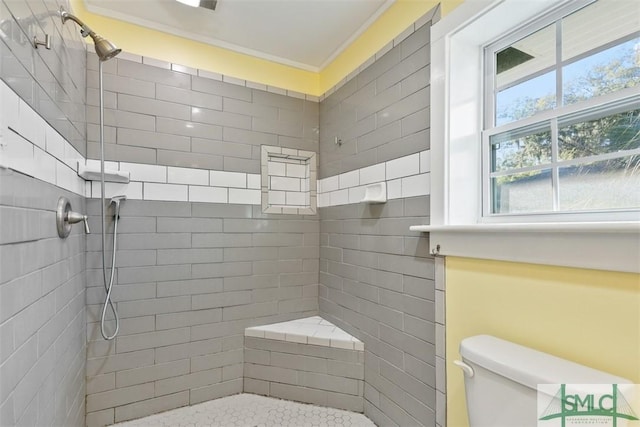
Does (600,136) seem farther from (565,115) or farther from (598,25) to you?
(598,25)

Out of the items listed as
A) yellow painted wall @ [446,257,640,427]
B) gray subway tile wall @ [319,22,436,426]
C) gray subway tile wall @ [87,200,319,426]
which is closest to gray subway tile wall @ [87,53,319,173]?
gray subway tile wall @ [87,200,319,426]

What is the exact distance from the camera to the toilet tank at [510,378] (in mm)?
867

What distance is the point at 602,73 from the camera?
106cm

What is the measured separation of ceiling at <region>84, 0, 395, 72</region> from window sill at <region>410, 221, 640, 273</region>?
4.52 ft

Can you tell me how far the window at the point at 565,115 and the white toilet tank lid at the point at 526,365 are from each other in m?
0.50

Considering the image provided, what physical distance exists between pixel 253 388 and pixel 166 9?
242cm

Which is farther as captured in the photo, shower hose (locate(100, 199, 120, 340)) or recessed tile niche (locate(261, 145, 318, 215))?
recessed tile niche (locate(261, 145, 318, 215))

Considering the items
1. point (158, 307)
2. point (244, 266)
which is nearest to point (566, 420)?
point (244, 266)

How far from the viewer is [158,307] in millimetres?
Result: 1883

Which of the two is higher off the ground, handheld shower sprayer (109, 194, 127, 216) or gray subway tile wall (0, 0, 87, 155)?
gray subway tile wall (0, 0, 87, 155)

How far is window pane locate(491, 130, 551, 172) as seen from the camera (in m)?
1.22

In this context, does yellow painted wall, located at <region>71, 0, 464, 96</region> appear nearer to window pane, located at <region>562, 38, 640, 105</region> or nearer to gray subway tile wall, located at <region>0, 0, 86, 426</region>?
gray subway tile wall, located at <region>0, 0, 86, 426</region>

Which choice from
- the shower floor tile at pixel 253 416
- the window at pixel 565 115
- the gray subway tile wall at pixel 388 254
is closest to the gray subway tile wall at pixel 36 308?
the shower floor tile at pixel 253 416

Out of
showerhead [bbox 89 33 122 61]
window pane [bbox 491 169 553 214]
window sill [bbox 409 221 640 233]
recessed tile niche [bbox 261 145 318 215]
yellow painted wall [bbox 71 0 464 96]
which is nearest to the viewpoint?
window sill [bbox 409 221 640 233]
